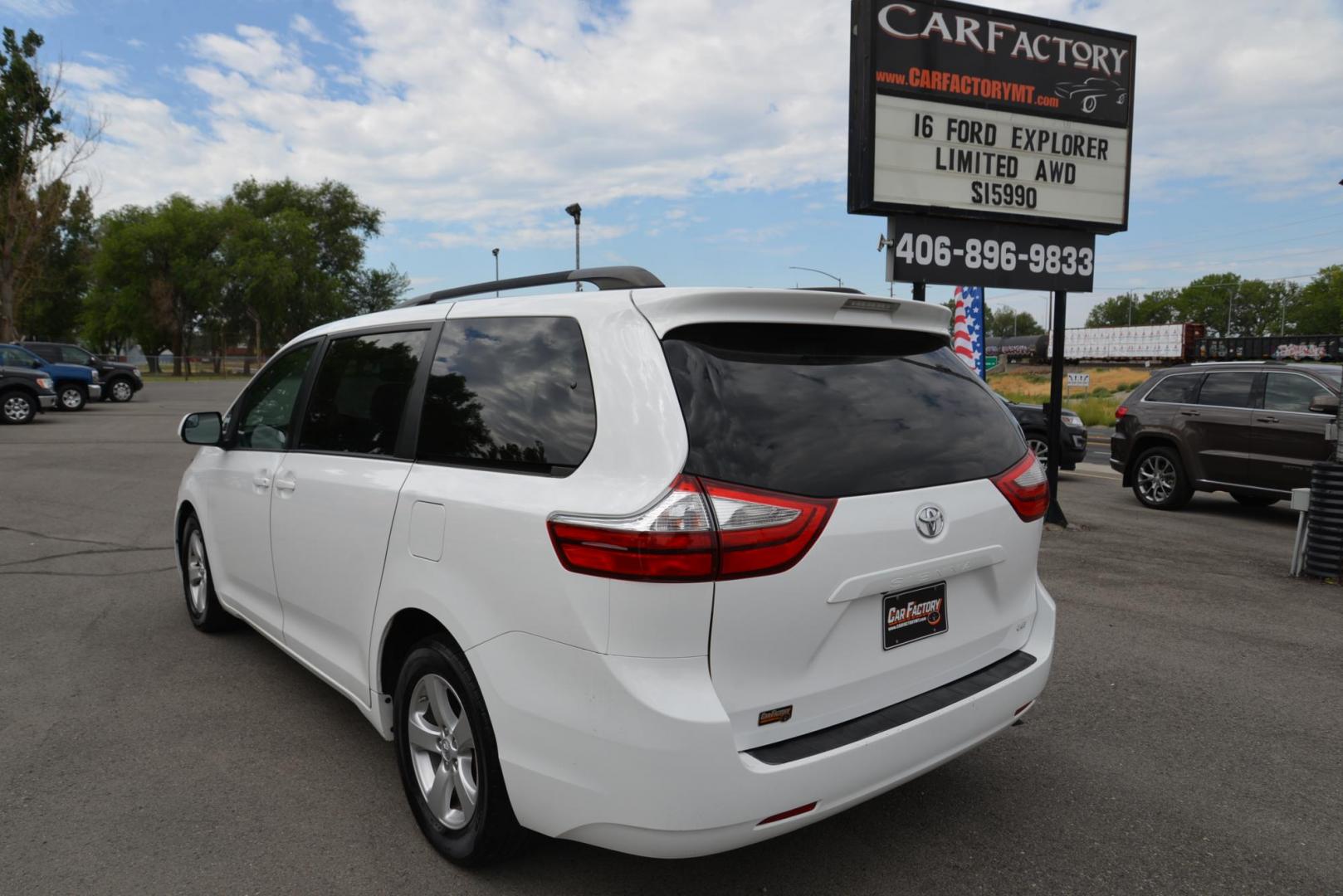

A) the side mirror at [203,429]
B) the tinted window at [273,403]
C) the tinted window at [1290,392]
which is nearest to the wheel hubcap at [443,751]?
the tinted window at [273,403]

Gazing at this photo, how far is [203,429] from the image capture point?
4742 millimetres

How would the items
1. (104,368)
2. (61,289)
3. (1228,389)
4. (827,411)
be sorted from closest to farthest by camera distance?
(827,411) → (1228,389) → (104,368) → (61,289)

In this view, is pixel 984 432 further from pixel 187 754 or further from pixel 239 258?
pixel 239 258

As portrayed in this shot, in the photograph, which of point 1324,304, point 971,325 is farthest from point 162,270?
point 1324,304

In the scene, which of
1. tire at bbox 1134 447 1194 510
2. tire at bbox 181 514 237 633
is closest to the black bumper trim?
tire at bbox 181 514 237 633

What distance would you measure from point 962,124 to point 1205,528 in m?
4.84

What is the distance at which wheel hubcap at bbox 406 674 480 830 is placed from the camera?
9.31 feet

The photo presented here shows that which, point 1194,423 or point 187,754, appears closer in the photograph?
point 187,754

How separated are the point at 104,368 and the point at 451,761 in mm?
31896

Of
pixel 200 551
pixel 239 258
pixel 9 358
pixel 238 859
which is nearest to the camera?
pixel 238 859

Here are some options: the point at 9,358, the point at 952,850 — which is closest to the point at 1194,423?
the point at 952,850

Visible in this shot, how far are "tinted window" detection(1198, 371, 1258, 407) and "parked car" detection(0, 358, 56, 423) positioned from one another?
909 inches

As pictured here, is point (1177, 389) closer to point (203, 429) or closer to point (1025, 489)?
point (1025, 489)

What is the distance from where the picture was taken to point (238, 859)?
2.96 m
